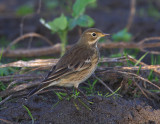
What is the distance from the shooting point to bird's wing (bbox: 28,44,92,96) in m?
4.30

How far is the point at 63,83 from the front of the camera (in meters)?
4.48

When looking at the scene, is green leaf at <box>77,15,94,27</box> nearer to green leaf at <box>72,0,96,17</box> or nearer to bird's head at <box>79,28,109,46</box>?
green leaf at <box>72,0,96,17</box>

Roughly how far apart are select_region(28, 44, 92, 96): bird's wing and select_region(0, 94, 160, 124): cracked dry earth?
368 millimetres

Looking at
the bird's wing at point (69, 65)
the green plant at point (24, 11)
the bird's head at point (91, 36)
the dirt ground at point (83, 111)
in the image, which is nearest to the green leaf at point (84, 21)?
the bird's head at point (91, 36)

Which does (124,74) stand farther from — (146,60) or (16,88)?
(16,88)

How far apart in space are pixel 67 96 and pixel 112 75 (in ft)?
3.57

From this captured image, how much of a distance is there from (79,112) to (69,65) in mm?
827

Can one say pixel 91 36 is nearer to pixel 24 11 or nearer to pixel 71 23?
pixel 71 23

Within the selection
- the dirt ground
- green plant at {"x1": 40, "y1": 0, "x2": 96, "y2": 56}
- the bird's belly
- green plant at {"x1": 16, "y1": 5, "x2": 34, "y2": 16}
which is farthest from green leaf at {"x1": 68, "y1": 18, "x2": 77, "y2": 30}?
green plant at {"x1": 16, "y1": 5, "x2": 34, "y2": 16}

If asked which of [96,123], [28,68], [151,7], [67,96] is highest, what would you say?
[151,7]

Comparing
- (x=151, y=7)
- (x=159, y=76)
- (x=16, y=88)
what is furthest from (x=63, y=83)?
(x=151, y=7)

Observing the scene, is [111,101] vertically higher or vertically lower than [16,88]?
lower

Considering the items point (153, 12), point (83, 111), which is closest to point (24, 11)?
point (153, 12)

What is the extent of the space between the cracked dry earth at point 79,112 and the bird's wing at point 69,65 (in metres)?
0.37
